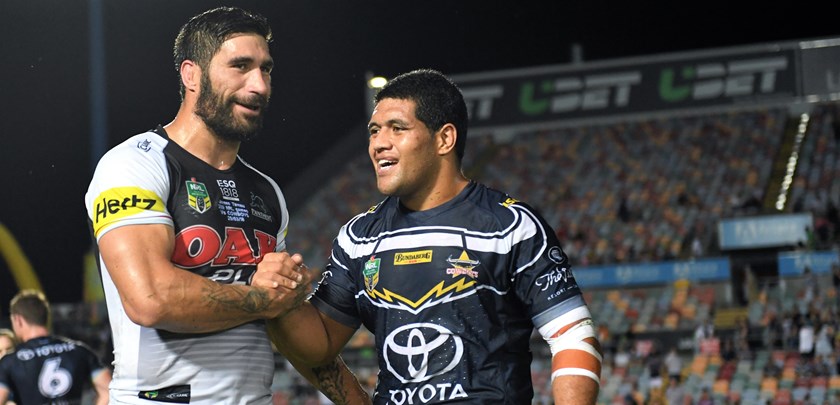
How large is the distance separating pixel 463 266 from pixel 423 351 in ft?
1.00

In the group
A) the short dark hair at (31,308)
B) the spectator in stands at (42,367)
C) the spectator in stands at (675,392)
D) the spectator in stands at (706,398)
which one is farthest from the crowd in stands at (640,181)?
the short dark hair at (31,308)

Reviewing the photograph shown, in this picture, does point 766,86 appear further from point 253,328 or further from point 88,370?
point 253,328

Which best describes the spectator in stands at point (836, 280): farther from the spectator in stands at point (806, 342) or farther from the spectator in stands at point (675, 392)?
the spectator in stands at point (675, 392)

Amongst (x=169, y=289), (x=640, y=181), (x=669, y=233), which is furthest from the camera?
(x=640, y=181)

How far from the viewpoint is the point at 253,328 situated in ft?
11.7

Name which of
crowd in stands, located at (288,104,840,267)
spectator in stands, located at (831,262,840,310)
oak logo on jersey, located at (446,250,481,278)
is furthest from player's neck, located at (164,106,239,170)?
crowd in stands, located at (288,104,840,267)

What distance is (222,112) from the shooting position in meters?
3.55

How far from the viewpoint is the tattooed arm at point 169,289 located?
10.4 feet

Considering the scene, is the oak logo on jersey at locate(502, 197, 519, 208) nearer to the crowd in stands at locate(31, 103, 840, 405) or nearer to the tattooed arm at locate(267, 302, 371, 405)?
the tattooed arm at locate(267, 302, 371, 405)

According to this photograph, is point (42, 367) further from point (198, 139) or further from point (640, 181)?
point (640, 181)

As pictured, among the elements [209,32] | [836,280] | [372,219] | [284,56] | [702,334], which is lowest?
[372,219]

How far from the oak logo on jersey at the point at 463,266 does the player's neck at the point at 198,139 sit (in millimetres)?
826

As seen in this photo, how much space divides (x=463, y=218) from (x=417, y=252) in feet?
0.63

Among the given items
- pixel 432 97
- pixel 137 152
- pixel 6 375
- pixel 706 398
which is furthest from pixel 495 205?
pixel 706 398
